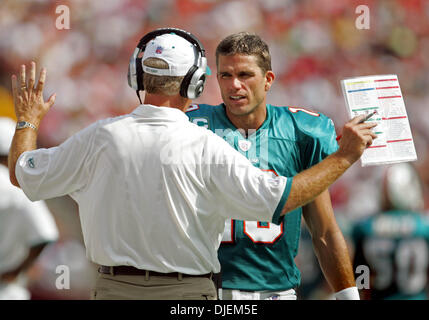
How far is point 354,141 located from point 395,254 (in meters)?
2.82

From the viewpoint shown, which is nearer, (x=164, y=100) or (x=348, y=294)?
(x=164, y=100)

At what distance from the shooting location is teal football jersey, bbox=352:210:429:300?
4.28 meters

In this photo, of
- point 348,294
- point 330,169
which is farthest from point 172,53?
point 348,294

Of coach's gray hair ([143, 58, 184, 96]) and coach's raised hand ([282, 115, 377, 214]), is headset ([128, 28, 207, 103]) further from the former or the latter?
coach's raised hand ([282, 115, 377, 214])

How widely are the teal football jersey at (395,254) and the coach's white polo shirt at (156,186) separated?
2787 mm

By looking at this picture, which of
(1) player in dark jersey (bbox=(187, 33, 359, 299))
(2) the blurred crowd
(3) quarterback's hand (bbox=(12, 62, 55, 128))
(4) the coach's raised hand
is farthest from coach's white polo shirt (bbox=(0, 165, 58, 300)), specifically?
(4) the coach's raised hand

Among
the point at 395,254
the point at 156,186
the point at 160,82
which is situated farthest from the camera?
the point at 395,254

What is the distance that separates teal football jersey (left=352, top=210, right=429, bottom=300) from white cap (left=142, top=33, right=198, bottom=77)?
2.89 meters

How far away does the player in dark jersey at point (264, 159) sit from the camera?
2.42 meters

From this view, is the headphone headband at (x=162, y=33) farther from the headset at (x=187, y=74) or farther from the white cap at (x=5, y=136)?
the white cap at (x=5, y=136)

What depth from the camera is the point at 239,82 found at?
2.49 meters

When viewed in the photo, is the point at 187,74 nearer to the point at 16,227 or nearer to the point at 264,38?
the point at 16,227
